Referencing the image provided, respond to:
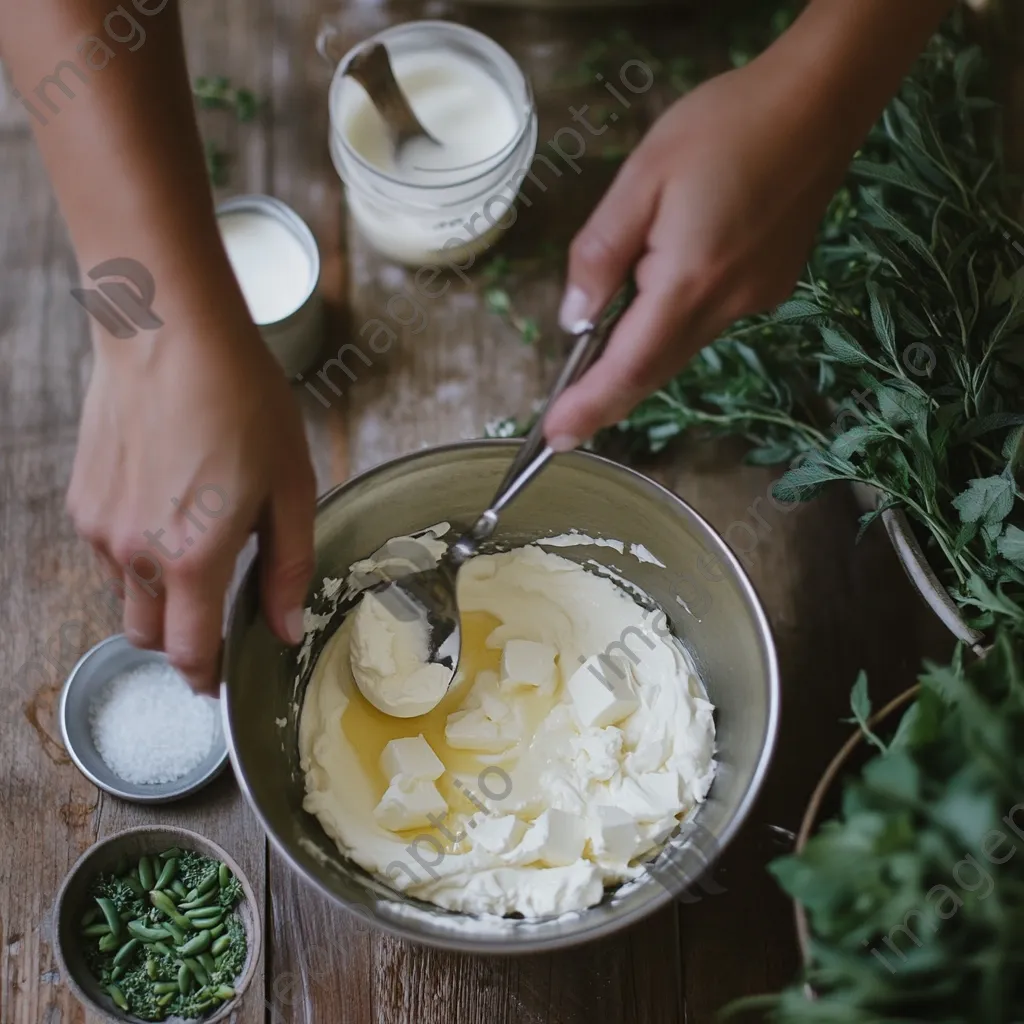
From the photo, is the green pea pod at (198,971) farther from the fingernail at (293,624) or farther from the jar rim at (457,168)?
the jar rim at (457,168)

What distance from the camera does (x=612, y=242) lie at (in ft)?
2.74

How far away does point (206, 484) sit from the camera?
0.75 meters

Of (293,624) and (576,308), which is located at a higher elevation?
(576,308)

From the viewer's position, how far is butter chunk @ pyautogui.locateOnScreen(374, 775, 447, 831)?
3.13 ft

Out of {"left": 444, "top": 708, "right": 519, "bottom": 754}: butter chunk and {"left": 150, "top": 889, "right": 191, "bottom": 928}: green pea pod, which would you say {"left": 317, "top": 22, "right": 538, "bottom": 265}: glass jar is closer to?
{"left": 444, "top": 708, "right": 519, "bottom": 754}: butter chunk

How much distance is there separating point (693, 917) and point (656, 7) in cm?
113

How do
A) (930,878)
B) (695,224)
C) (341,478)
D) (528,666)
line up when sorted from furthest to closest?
1. (341,478)
2. (528,666)
3. (695,224)
4. (930,878)

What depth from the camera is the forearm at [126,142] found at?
75 centimetres

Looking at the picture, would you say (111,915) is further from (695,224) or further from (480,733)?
(695,224)

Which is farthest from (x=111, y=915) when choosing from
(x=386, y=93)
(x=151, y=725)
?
(x=386, y=93)

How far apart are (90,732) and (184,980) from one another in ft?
0.87

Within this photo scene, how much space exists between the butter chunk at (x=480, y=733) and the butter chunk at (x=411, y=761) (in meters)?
0.03

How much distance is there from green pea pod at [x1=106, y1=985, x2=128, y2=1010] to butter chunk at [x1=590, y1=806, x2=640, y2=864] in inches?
18.0

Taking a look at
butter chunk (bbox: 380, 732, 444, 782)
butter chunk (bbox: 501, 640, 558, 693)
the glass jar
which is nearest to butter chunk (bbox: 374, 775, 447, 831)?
butter chunk (bbox: 380, 732, 444, 782)
